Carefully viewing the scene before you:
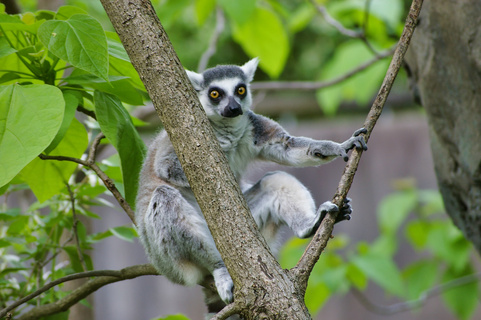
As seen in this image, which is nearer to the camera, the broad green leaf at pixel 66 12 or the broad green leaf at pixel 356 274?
the broad green leaf at pixel 66 12

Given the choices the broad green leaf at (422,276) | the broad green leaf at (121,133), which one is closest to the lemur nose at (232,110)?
the broad green leaf at (121,133)

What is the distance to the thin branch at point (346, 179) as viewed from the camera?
1598 millimetres

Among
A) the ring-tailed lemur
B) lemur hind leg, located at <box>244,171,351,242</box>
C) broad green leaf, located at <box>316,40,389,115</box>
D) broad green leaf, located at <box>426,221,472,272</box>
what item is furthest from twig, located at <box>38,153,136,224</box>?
broad green leaf, located at <box>426,221,472,272</box>

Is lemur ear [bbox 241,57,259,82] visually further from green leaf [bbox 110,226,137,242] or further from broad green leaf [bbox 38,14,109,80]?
broad green leaf [bbox 38,14,109,80]

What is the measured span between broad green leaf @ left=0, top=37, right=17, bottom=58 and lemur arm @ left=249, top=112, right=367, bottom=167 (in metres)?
1.32

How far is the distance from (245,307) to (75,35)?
96 centimetres

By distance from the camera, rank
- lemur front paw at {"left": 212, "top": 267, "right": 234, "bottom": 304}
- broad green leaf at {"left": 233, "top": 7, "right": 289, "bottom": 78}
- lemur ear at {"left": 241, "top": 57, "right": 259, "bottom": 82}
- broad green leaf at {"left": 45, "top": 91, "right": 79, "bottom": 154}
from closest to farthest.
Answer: broad green leaf at {"left": 45, "top": 91, "right": 79, "bottom": 154} → lemur front paw at {"left": 212, "top": 267, "right": 234, "bottom": 304} → lemur ear at {"left": 241, "top": 57, "right": 259, "bottom": 82} → broad green leaf at {"left": 233, "top": 7, "right": 289, "bottom": 78}

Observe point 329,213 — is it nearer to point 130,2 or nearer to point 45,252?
point 130,2

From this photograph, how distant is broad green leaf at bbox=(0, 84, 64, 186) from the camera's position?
143cm

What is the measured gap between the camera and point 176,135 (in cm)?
→ 161

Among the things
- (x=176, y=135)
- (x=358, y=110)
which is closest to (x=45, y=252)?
(x=176, y=135)

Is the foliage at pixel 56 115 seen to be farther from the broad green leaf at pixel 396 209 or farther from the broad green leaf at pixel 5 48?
the broad green leaf at pixel 396 209

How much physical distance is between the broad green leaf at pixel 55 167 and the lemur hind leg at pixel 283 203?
3.05 ft

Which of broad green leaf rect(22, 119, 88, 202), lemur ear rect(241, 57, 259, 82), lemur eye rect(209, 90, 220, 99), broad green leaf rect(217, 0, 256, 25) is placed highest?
lemur ear rect(241, 57, 259, 82)
